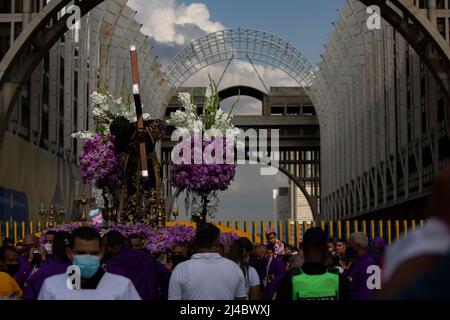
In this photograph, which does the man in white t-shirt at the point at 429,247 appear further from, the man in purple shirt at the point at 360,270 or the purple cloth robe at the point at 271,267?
the purple cloth robe at the point at 271,267

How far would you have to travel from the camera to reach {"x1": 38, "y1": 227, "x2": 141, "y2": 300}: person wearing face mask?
4273 millimetres

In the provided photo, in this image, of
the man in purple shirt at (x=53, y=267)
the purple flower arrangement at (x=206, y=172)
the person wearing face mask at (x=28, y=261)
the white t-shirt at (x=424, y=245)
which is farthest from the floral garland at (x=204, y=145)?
the white t-shirt at (x=424, y=245)

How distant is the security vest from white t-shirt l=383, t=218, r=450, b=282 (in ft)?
12.5

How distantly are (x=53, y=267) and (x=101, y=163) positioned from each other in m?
8.62

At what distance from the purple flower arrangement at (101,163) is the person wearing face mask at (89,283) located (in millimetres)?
10460

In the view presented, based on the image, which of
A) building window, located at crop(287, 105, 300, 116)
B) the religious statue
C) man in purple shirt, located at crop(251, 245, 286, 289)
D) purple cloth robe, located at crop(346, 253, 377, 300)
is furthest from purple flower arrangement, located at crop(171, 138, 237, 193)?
building window, located at crop(287, 105, 300, 116)

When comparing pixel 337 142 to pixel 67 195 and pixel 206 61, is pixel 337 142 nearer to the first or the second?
pixel 206 61

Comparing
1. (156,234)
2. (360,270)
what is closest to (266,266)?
(156,234)

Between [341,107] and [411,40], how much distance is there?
4338cm

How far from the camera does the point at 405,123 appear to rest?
47562mm

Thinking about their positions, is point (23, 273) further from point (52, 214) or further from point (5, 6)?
point (5, 6)

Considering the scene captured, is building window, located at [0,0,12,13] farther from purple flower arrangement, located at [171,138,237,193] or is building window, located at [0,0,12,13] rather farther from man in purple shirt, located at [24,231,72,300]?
man in purple shirt, located at [24,231,72,300]

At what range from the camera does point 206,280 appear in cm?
597
